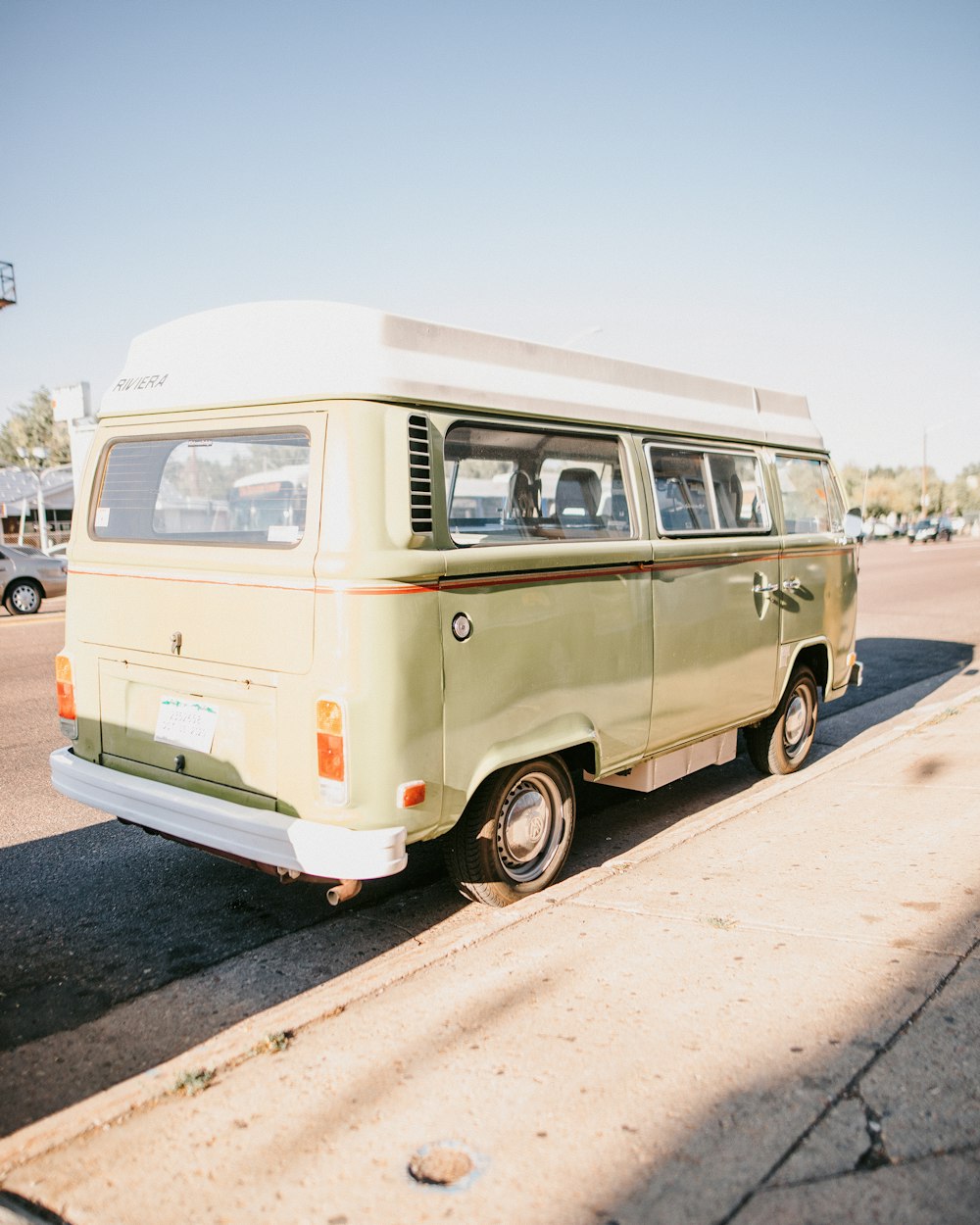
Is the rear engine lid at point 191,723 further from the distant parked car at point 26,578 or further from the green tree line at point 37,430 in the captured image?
the green tree line at point 37,430

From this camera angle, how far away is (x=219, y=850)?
4.10 meters

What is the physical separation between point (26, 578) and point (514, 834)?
15.7 meters

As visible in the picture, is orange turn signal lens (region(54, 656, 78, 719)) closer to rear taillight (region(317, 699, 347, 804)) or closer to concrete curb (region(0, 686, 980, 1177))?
rear taillight (region(317, 699, 347, 804))

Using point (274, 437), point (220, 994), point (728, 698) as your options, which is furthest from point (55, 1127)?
point (728, 698)

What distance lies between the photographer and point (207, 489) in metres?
4.44

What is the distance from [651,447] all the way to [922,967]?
2.69 meters

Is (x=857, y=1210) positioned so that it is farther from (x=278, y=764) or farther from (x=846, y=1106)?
(x=278, y=764)

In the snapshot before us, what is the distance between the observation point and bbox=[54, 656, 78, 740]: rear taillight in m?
4.79

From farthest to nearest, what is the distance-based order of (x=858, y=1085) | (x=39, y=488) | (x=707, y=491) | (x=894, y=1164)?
(x=39, y=488) < (x=707, y=491) < (x=858, y=1085) < (x=894, y=1164)

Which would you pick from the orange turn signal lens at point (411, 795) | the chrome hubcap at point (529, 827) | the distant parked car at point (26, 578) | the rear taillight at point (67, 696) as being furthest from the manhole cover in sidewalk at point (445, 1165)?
the distant parked car at point (26, 578)

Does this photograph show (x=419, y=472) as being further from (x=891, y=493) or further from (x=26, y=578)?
(x=891, y=493)

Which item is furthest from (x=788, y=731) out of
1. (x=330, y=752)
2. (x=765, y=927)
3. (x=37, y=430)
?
(x=37, y=430)

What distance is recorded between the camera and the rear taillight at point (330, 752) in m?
3.72

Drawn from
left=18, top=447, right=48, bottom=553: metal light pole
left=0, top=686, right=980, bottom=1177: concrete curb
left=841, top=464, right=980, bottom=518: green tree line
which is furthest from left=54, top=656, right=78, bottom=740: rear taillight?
left=841, top=464, right=980, bottom=518: green tree line
